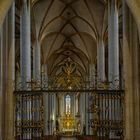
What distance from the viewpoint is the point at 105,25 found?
32312 mm

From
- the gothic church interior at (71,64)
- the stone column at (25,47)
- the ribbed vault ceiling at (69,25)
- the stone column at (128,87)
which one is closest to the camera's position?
the stone column at (128,87)

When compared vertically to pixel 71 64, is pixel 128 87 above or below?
below

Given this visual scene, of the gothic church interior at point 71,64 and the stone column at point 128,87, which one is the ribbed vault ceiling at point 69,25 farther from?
the stone column at point 128,87

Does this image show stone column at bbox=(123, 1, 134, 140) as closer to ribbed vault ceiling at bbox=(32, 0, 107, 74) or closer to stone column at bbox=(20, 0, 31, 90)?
stone column at bbox=(20, 0, 31, 90)

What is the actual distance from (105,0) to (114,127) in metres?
11.3

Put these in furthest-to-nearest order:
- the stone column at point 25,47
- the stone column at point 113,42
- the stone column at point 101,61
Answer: the stone column at point 101,61 < the stone column at point 113,42 < the stone column at point 25,47

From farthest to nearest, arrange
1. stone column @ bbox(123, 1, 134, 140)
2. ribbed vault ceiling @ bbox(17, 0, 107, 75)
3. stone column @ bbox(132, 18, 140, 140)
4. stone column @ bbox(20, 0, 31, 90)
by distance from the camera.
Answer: ribbed vault ceiling @ bbox(17, 0, 107, 75), stone column @ bbox(20, 0, 31, 90), stone column @ bbox(123, 1, 134, 140), stone column @ bbox(132, 18, 140, 140)

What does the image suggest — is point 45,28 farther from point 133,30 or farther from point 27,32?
point 133,30

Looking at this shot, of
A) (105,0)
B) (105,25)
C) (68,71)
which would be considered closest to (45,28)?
(105,25)

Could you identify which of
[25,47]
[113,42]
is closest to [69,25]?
[113,42]

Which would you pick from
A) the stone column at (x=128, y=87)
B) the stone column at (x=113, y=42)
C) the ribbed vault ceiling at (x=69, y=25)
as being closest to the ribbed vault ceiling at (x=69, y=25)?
the ribbed vault ceiling at (x=69, y=25)

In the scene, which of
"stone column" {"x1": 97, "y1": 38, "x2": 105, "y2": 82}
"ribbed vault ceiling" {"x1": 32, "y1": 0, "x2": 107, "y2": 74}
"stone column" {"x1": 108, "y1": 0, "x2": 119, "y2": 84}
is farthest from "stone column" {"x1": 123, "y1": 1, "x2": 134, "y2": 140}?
"stone column" {"x1": 97, "y1": 38, "x2": 105, "y2": 82}

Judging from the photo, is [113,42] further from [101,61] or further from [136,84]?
[136,84]

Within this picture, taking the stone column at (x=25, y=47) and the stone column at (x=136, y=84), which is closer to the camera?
the stone column at (x=136, y=84)
